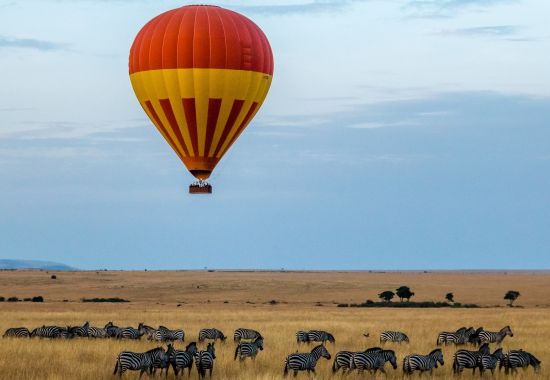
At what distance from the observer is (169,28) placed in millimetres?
34938

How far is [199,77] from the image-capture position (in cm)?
3462

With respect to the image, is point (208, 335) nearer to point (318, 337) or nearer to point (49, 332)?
point (318, 337)

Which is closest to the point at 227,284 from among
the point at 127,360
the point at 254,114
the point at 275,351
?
the point at 254,114

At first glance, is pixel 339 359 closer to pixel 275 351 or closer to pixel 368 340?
pixel 275 351

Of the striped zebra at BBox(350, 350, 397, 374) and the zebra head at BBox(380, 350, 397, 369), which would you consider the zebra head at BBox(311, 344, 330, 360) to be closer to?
the striped zebra at BBox(350, 350, 397, 374)

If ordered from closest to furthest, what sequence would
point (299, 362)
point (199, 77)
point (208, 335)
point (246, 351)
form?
point (299, 362)
point (246, 351)
point (208, 335)
point (199, 77)

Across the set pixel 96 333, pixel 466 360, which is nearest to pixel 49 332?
pixel 96 333

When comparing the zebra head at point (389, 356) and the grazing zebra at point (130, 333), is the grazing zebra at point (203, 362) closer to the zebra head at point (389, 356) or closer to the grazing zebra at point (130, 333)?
the zebra head at point (389, 356)

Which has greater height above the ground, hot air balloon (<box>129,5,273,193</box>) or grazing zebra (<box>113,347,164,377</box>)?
hot air balloon (<box>129,5,273,193</box>)

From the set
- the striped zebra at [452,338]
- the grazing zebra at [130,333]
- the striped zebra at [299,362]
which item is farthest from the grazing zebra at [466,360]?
the grazing zebra at [130,333]

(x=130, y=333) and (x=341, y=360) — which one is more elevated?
(x=130, y=333)

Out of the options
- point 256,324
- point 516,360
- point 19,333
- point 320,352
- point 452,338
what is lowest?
point 516,360

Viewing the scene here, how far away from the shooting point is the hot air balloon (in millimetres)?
34594

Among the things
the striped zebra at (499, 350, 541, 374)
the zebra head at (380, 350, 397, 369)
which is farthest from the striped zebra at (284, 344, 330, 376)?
the striped zebra at (499, 350, 541, 374)
